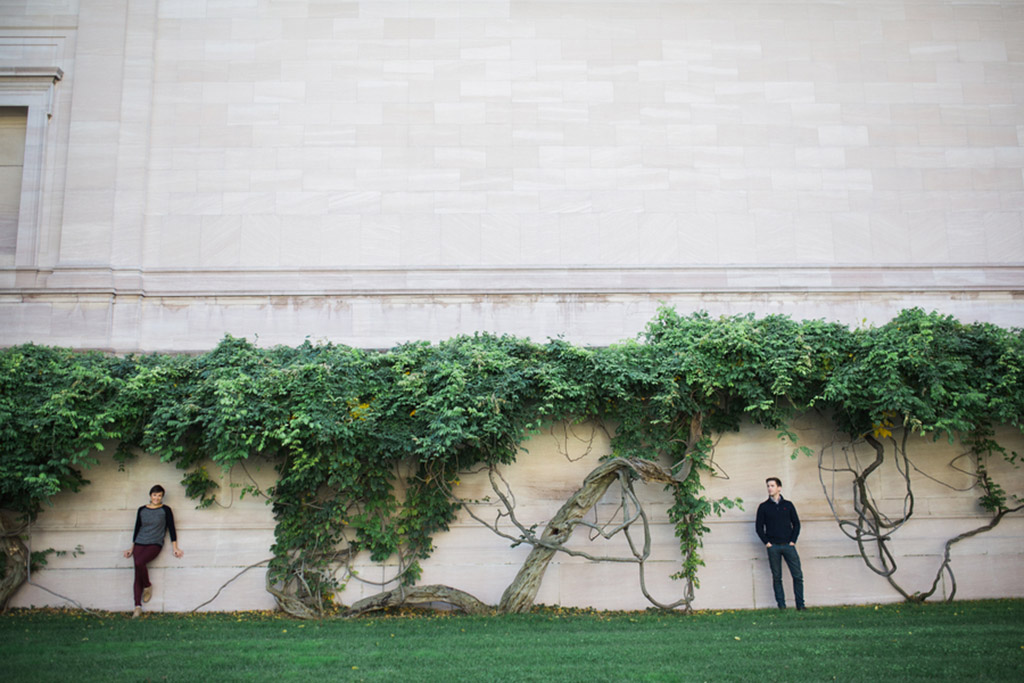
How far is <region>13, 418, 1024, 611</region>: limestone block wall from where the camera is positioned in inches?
428

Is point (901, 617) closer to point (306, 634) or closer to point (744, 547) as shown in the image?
point (744, 547)

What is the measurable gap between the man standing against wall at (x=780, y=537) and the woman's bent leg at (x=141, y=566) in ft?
27.8

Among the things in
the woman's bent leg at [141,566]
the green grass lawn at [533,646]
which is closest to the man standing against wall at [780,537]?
the green grass lawn at [533,646]

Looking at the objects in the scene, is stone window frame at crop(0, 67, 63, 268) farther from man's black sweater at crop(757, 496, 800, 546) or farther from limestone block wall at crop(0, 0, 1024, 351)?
man's black sweater at crop(757, 496, 800, 546)

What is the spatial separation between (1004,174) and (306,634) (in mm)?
14088

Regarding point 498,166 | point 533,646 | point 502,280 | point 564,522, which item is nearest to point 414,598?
point 564,522

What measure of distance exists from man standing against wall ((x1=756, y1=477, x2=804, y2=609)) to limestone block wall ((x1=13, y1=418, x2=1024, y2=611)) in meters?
0.40

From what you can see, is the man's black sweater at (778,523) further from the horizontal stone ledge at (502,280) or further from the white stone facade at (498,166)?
the horizontal stone ledge at (502,280)

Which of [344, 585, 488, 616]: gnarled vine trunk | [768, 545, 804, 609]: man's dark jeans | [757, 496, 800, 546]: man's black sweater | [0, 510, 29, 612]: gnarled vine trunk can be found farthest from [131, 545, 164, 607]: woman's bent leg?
[768, 545, 804, 609]: man's dark jeans

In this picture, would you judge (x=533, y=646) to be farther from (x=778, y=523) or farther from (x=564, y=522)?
(x=778, y=523)

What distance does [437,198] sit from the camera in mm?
13688

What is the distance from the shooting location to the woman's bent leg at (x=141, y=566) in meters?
10.6

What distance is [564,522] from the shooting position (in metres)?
10.5

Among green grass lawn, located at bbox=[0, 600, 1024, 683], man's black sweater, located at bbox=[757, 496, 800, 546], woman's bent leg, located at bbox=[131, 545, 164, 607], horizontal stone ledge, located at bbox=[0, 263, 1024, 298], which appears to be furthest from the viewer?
horizontal stone ledge, located at bbox=[0, 263, 1024, 298]
